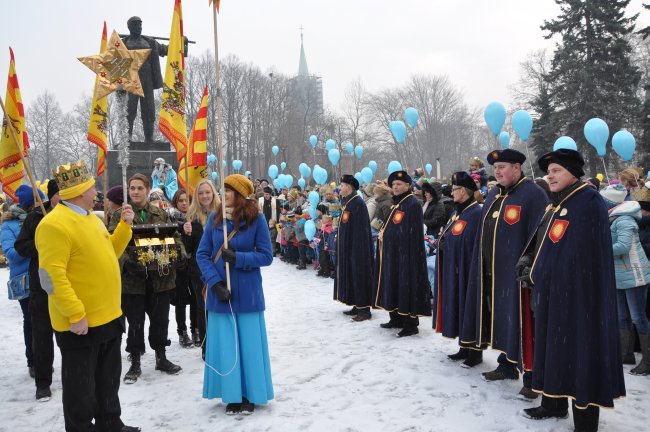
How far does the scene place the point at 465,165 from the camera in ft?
212

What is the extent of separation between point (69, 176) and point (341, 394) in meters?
3.07

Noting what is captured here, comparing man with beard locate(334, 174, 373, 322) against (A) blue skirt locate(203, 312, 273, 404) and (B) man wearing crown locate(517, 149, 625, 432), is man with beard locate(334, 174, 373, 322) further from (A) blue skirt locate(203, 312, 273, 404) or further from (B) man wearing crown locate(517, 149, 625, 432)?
(B) man wearing crown locate(517, 149, 625, 432)

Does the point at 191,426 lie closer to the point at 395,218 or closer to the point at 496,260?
the point at 496,260

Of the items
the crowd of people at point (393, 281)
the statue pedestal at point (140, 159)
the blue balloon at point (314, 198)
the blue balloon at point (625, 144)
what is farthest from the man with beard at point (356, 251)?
the statue pedestal at point (140, 159)

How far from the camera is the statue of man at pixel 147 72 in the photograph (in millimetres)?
11523

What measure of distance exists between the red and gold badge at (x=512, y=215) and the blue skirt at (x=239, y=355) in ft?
8.11

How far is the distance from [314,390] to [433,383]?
3.88ft

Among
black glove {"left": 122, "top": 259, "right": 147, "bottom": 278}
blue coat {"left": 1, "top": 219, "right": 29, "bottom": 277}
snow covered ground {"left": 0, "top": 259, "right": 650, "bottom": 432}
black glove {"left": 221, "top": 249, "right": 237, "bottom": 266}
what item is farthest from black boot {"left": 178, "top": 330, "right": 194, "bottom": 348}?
black glove {"left": 221, "top": 249, "right": 237, "bottom": 266}

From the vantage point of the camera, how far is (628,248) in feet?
17.5

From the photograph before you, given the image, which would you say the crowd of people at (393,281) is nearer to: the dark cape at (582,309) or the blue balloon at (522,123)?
the dark cape at (582,309)

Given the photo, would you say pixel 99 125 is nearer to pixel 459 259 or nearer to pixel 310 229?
pixel 459 259

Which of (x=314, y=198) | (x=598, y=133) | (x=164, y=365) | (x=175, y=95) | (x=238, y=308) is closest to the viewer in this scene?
(x=238, y=308)

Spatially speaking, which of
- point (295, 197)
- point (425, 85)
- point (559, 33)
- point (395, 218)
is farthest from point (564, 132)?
point (425, 85)

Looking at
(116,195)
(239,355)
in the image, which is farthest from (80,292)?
(116,195)
